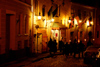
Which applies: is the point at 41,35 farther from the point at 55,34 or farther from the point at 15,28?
the point at 15,28

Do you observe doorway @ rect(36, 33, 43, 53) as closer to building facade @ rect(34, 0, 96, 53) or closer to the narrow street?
building facade @ rect(34, 0, 96, 53)

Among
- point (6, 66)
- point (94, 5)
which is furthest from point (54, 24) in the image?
point (94, 5)

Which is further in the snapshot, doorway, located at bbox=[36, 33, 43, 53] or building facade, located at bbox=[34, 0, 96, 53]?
building facade, located at bbox=[34, 0, 96, 53]

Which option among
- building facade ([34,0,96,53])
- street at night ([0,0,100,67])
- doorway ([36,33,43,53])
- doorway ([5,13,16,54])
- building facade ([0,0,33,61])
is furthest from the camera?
building facade ([34,0,96,53])

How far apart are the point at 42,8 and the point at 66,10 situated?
6.84 meters

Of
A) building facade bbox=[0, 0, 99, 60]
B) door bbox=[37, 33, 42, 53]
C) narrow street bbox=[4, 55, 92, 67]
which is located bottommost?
narrow street bbox=[4, 55, 92, 67]

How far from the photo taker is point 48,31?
76.6 ft

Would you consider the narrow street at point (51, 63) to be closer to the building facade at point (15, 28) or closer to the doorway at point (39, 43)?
the building facade at point (15, 28)

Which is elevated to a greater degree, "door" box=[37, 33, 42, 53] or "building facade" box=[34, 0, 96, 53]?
"building facade" box=[34, 0, 96, 53]

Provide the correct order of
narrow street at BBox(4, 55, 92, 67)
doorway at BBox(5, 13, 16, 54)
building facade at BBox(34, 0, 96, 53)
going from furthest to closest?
building facade at BBox(34, 0, 96, 53) → doorway at BBox(5, 13, 16, 54) → narrow street at BBox(4, 55, 92, 67)

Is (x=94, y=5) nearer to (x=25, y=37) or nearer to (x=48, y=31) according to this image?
(x=48, y=31)

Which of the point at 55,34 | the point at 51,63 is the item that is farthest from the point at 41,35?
the point at 51,63

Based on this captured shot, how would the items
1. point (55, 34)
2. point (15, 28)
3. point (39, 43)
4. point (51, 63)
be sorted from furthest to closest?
point (55, 34) → point (39, 43) → point (15, 28) → point (51, 63)

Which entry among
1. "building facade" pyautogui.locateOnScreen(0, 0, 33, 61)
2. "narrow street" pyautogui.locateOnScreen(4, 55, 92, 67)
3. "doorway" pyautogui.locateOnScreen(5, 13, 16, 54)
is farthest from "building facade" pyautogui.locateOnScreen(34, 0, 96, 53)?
"narrow street" pyautogui.locateOnScreen(4, 55, 92, 67)
